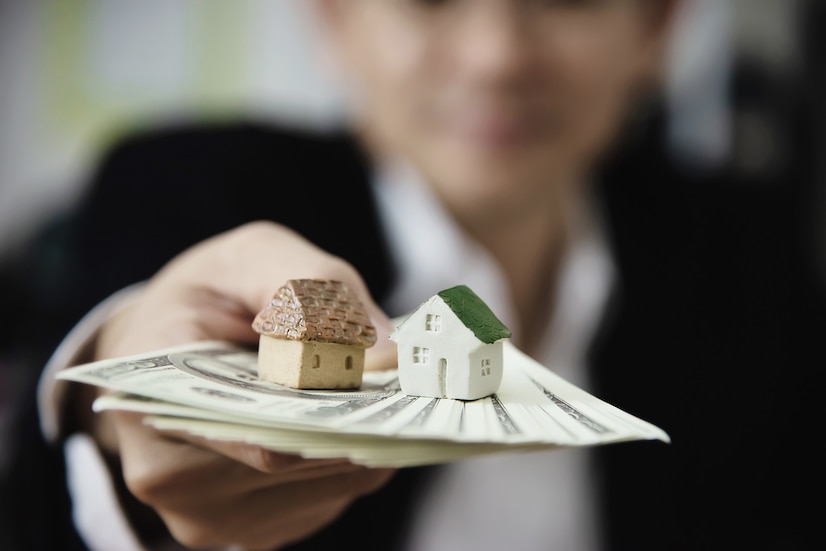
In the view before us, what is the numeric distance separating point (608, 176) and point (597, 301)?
551 millimetres

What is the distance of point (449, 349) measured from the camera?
601 mm

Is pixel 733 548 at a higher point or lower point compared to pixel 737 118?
lower

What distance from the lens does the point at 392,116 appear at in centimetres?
162

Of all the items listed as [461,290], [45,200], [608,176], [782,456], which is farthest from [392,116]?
[782,456]

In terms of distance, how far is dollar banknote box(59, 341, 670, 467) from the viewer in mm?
439

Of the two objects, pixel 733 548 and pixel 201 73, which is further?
pixel 201 73

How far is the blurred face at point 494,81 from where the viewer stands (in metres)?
1.43

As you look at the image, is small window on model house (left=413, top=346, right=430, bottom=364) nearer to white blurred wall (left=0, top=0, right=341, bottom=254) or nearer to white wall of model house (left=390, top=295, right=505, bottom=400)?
white wall of model house (left=390, top=295, right=505, bottom=400)

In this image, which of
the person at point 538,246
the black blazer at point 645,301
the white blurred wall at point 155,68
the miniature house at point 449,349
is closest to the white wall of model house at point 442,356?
the miniature house at point 449,349

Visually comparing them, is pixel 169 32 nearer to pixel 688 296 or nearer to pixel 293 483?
pixel 688 296

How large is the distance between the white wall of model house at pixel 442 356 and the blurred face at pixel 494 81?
3.05ft

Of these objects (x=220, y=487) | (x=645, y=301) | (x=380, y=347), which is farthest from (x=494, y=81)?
(x=220, y=487)

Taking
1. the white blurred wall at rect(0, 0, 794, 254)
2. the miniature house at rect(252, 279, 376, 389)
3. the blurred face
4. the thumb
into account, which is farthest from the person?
the miniature house at rect(252, 279, 376, 389)

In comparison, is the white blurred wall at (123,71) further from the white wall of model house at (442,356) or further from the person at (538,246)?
the white wall of model house at (442,356)
